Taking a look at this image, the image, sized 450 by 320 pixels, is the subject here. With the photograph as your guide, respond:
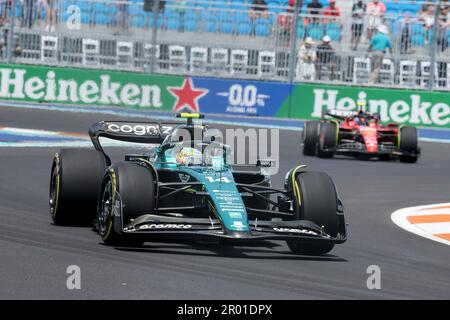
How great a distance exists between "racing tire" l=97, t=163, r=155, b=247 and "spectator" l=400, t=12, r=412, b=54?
18.0m

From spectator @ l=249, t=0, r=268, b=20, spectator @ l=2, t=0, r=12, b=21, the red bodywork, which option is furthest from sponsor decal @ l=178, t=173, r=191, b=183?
spectator @ l=2, t=0, r=12, b=21

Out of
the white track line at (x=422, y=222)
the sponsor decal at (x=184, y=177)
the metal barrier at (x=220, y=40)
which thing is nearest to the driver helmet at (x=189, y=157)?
the sponsor decal at (x=184, y=177)

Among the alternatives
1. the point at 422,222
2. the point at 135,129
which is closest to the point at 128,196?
the point at 135,129

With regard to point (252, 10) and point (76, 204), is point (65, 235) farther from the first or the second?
point (252, 10)

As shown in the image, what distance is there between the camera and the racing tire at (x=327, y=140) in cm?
2122

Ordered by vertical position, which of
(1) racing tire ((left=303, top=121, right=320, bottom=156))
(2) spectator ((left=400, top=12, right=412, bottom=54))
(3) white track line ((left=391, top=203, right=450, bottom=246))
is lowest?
(3) white track line ((left=391, top=203, right=450, bottom=246))

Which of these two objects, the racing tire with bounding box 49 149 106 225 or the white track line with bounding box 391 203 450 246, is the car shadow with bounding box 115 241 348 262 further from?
the white track line with bounding box 391 203 450 246

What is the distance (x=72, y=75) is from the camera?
27.8m

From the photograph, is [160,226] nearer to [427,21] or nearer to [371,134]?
[371,134]

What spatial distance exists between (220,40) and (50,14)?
3.99 m

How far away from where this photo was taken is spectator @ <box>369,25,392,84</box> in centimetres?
2772

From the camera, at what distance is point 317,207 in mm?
10727

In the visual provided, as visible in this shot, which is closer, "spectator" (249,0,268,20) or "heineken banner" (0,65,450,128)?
"spectator" (249,0,268,20)
